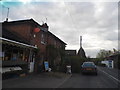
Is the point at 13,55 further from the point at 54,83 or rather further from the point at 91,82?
the point at 91,82

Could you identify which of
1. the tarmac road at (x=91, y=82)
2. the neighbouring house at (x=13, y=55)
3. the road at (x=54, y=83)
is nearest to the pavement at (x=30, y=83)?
the road at (x=54, y=83)

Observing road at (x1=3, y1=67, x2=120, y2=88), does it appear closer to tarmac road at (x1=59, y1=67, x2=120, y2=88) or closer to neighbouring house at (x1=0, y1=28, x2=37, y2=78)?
tarmac road at (x1=59, y1=67, x2=120, y2=88)

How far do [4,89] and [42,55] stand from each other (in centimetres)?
1149

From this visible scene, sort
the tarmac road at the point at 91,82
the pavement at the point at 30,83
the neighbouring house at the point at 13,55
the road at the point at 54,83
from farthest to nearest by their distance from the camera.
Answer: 1. the neighbouring house at the point at 13,55
2. the tarmac road at the point at 91,82
3. the road at the point at 54,83
4. the pavement at the point at 30,83

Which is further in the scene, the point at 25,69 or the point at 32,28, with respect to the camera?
the point at 32,28

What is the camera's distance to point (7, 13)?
1895 centimetres

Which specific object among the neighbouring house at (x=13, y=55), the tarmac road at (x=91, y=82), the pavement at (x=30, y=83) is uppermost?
the neighbouring house at (x=13, y=55)

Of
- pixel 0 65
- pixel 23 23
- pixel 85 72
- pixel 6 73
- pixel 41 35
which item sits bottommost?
pixel 85 72

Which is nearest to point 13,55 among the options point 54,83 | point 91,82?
point 54,83

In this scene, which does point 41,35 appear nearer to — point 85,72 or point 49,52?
point 49,52

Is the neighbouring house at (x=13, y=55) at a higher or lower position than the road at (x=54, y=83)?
higher

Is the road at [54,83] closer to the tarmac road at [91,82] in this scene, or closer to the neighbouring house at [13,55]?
the tarmac road at [91,82]

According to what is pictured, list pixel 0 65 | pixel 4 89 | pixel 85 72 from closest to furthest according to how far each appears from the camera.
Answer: pixel 4 89
pixel 0 65
pixel 85 72

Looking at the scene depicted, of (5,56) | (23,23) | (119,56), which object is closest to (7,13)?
(23,23)
